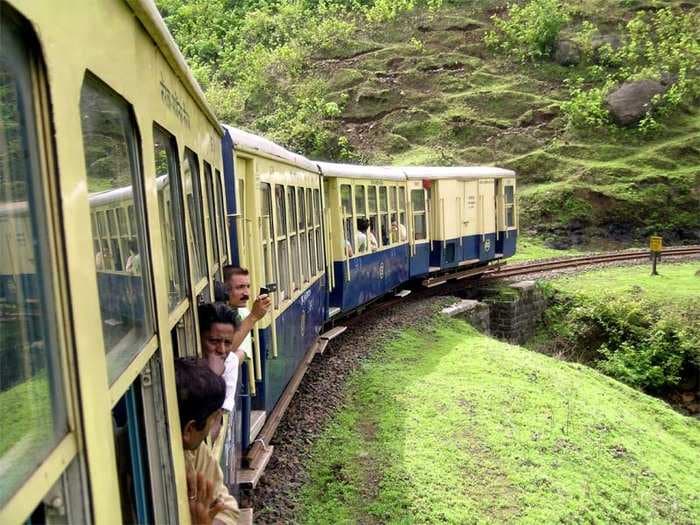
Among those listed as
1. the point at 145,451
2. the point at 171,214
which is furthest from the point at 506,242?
the point at 145,451

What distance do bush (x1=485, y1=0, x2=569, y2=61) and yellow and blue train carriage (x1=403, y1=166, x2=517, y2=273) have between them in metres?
17.1

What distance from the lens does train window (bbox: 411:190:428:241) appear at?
12.9 metres

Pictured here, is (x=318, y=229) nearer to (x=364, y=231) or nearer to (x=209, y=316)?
(x=364, y=231)

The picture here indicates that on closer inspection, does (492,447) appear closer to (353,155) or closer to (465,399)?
(465,399)

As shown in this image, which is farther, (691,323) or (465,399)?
(691,323)

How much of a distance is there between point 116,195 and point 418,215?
11500mm

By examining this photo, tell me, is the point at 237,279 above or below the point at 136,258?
below

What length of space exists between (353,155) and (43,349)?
87.0 ft

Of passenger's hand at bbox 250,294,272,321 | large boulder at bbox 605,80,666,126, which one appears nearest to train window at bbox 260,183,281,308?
passenger's hand at bbox 250,294,272,321

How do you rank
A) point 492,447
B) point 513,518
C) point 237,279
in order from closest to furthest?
point 237,279, point 513,518, point 492,447

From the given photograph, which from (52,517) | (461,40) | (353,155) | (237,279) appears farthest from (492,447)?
(461,40)

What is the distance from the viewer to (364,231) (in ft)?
34.5

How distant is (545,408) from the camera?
8.01 m

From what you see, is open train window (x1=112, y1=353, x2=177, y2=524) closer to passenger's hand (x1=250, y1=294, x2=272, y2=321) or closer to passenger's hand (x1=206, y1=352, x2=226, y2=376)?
passenger's hand (x1=206, y1=352, x2=226, y2=376)
